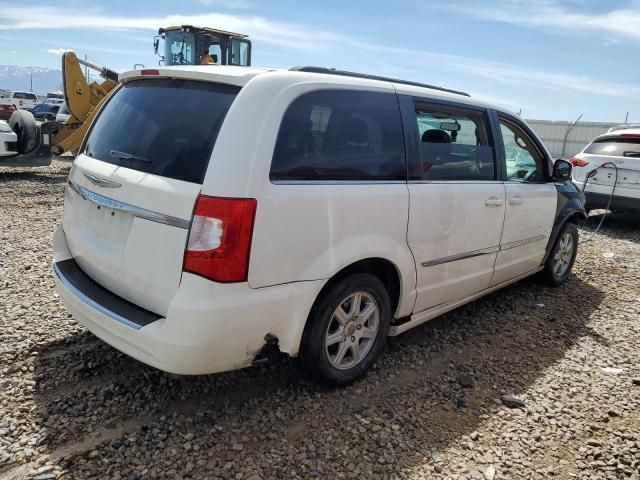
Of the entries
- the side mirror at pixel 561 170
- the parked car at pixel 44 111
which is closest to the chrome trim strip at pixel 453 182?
the side mirror at pixel 561 170

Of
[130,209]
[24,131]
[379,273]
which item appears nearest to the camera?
[130,209]

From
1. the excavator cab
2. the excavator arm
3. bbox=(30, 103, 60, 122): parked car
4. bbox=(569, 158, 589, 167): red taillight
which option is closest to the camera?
bbox=(569, 158, 589, 167): red taillight

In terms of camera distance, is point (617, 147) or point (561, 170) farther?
point (617, 147)

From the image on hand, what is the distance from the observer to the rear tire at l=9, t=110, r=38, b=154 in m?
10.7

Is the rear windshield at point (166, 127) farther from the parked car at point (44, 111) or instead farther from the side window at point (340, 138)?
the parked car at point (44, 111)

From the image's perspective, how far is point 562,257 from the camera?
546 cm

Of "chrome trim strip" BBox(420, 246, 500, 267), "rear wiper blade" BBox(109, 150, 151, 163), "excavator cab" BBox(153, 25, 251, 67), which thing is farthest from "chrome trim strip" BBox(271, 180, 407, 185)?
"excavator cab" BBox(153, 25, 251, 67)

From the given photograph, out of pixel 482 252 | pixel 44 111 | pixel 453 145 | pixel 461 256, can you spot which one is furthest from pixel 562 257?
pixel 44 111

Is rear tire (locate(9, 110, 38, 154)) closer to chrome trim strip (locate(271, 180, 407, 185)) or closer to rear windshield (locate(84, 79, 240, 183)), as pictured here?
rear windshield (locate(84, 79, 240, 183))

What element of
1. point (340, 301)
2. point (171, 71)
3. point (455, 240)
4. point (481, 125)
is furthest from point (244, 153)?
point (481, 125)

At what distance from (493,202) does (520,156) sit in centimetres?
86

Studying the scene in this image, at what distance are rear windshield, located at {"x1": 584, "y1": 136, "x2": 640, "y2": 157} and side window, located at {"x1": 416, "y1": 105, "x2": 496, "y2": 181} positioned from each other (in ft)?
18.3

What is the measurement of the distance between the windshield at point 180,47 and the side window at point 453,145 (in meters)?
11.6

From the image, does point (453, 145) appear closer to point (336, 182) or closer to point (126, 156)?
point (336, 182)
